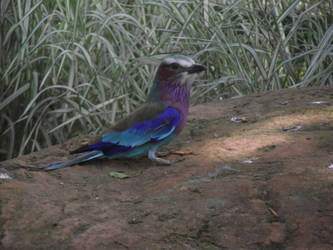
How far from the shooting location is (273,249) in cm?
175

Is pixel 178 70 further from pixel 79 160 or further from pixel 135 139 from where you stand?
pixel 79 160

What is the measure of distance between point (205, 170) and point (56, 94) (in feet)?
6.91

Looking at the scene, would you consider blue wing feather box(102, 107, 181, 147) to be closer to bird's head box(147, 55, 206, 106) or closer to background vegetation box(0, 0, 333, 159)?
bird's head box(147, 55, 206, 106)

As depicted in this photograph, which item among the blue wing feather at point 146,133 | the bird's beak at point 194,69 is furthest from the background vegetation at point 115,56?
the bird's beak at point 194,69

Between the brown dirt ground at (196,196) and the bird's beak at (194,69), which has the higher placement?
the bird's beak at (194,69)

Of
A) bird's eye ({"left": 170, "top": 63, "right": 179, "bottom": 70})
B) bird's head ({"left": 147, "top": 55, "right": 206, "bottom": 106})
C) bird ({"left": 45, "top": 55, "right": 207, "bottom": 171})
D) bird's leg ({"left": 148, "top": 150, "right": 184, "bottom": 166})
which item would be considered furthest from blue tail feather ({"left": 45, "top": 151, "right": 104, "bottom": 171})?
bird's eye ({"left": 170, "top": 63, "right": 179, "bottom": 70})

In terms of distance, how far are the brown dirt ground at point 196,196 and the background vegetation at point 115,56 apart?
42.5 inches

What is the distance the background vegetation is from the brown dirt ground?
1078mm

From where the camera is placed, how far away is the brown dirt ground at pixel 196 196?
72.8 inches

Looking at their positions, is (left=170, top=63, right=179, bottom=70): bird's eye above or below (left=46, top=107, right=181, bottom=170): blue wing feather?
above

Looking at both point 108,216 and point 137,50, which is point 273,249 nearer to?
point 108,216

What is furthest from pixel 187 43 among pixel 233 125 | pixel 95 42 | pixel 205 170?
pixel 205 170

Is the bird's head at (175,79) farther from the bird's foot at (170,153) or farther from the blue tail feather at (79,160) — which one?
the blue tail feather at (79,160)

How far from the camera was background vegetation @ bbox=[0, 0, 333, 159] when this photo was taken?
407 cm
